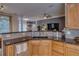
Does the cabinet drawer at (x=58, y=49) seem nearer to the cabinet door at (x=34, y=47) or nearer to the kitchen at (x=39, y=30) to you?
the kitchen at (x=39, y=30)

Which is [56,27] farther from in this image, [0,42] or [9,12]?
[0,42]

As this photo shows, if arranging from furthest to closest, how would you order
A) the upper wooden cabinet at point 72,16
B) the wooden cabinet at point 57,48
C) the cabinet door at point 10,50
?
the wooden cabinet at point 57,48, the upper wooden cabinet at point 72,16, the cabinet door at point 10,50

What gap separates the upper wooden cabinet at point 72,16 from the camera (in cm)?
309

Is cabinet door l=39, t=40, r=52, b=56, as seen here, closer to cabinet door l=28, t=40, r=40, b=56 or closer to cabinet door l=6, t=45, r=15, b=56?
cabinet door l=28, t=40, r=40, b=56

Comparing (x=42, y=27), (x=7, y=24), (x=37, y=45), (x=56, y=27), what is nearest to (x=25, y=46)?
(x=37, y=45)

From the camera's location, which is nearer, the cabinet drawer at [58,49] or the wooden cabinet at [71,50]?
the wooden cabinet at [71,50]

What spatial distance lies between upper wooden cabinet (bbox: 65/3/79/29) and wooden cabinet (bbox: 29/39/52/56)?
0.85m

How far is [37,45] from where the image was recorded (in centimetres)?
378

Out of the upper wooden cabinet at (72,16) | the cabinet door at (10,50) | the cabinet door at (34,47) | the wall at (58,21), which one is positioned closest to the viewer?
the cabinet door at (10,50)

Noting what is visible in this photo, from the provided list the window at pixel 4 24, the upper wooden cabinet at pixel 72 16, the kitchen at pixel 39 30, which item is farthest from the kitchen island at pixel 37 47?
the window at pixel 4 24

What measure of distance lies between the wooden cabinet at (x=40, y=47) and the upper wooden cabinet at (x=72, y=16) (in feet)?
2.80

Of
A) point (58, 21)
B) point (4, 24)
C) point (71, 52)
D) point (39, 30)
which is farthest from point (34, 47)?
point (4, 24)

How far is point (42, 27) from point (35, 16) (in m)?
0.55

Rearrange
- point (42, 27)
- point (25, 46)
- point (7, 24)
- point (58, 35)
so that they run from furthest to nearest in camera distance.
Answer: point (7, 24), point (42, 27), point (58, 35), point (25, 46)
